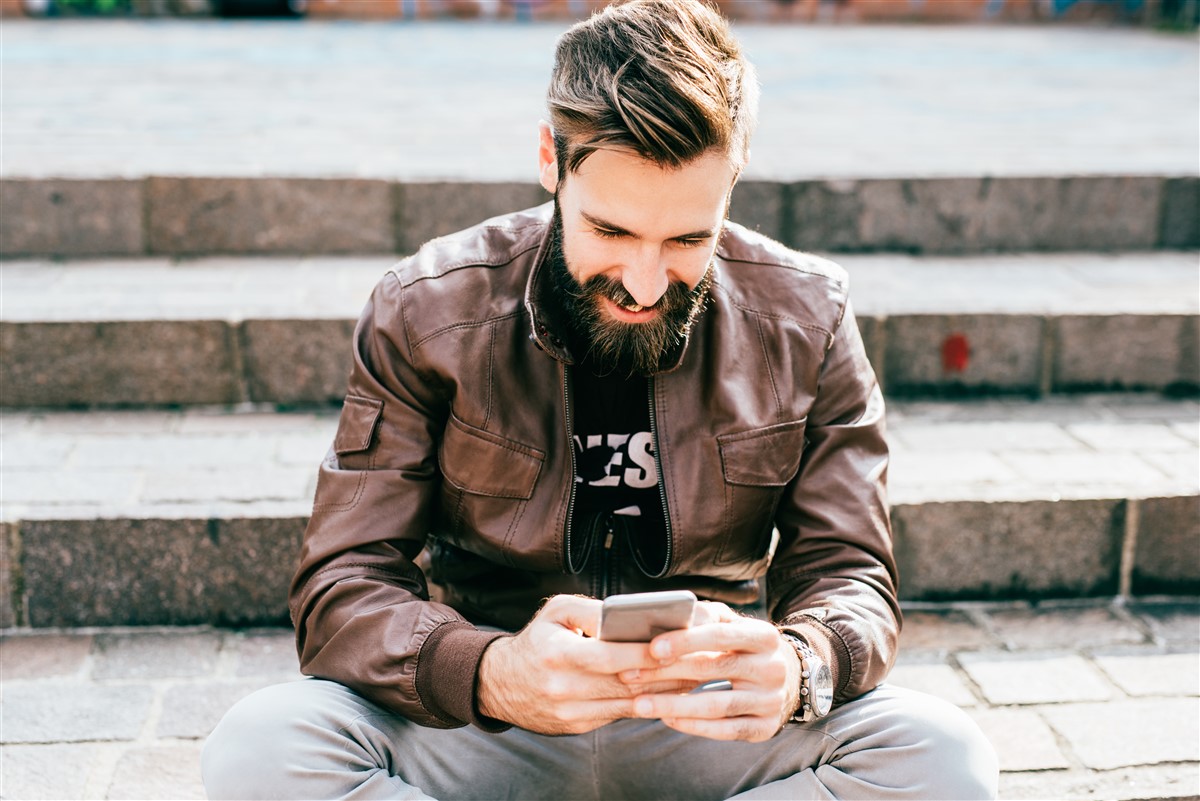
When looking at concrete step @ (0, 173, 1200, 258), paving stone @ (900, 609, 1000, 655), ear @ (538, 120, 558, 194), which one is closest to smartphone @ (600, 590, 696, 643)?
ear @ (538, 120, 558, 194)

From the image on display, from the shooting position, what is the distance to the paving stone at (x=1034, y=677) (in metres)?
2.81

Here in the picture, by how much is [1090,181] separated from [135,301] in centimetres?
350

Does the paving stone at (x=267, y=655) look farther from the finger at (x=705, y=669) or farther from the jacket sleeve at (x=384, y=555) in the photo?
the finger at (x=705, y=669)

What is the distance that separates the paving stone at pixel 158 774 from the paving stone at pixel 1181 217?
13.1 feet

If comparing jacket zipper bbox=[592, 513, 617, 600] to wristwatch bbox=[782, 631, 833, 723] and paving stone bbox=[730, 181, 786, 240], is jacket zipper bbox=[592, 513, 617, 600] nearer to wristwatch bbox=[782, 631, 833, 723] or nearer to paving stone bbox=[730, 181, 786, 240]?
wristwatch bbox=[782, 631, 833, 723]

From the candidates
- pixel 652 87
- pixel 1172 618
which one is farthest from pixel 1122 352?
pixel 652 87

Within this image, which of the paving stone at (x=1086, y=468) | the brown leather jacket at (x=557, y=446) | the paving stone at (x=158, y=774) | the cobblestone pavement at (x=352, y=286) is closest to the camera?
the brown leather jacket at (x=557, y=446)

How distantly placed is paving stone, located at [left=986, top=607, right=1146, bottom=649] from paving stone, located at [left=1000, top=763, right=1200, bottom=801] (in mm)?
515

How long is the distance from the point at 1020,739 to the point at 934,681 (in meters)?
0.27

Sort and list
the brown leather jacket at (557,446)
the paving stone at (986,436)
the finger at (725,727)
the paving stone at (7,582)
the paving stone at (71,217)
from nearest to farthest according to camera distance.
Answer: the finger at (725,727), the brown leather jacket at (557,446), the paving stone at (7,582), the paving stone at (986,436), the paving stone at (71,217)

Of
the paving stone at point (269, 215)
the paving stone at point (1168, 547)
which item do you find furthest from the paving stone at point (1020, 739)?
the paving stone at point (269, 215)

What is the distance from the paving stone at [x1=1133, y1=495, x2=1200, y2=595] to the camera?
3211mm

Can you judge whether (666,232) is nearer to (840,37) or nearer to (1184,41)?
(840,37)

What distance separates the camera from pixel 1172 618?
318 centimetres
